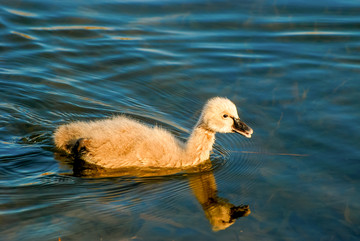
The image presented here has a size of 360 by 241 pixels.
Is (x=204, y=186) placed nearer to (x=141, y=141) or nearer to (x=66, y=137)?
(x=141, y=141)

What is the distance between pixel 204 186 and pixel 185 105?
234cm

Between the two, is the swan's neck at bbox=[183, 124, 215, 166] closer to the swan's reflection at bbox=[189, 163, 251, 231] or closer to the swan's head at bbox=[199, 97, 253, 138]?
the swan's head at bbox=[199, 97, 253, 138]

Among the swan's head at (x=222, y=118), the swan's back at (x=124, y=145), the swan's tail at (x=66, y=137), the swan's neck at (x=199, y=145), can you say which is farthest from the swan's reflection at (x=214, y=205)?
the swan's tail at (x=66, y=137)

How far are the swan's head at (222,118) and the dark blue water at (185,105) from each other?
18.9 inches

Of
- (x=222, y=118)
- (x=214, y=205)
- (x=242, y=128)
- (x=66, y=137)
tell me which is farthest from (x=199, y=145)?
(x=66, y=137)

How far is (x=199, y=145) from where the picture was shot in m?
7.40

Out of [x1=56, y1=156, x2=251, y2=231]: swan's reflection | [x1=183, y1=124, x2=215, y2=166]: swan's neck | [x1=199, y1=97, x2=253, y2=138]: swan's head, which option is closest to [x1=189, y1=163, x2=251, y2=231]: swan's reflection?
[x1=56, y1=156, x2=251, y2=231]: swan's reflection

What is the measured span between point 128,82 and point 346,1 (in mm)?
5422

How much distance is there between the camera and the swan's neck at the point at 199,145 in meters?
7.34

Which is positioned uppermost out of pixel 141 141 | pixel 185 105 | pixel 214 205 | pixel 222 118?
pixel 222 118

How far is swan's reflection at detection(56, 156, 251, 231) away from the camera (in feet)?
19.9

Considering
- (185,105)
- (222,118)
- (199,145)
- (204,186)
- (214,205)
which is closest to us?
(214,205)

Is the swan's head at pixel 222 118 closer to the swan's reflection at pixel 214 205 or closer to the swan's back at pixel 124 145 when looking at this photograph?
the swan's back at pixel 124 145

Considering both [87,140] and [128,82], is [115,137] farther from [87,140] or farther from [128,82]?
[128,82]
